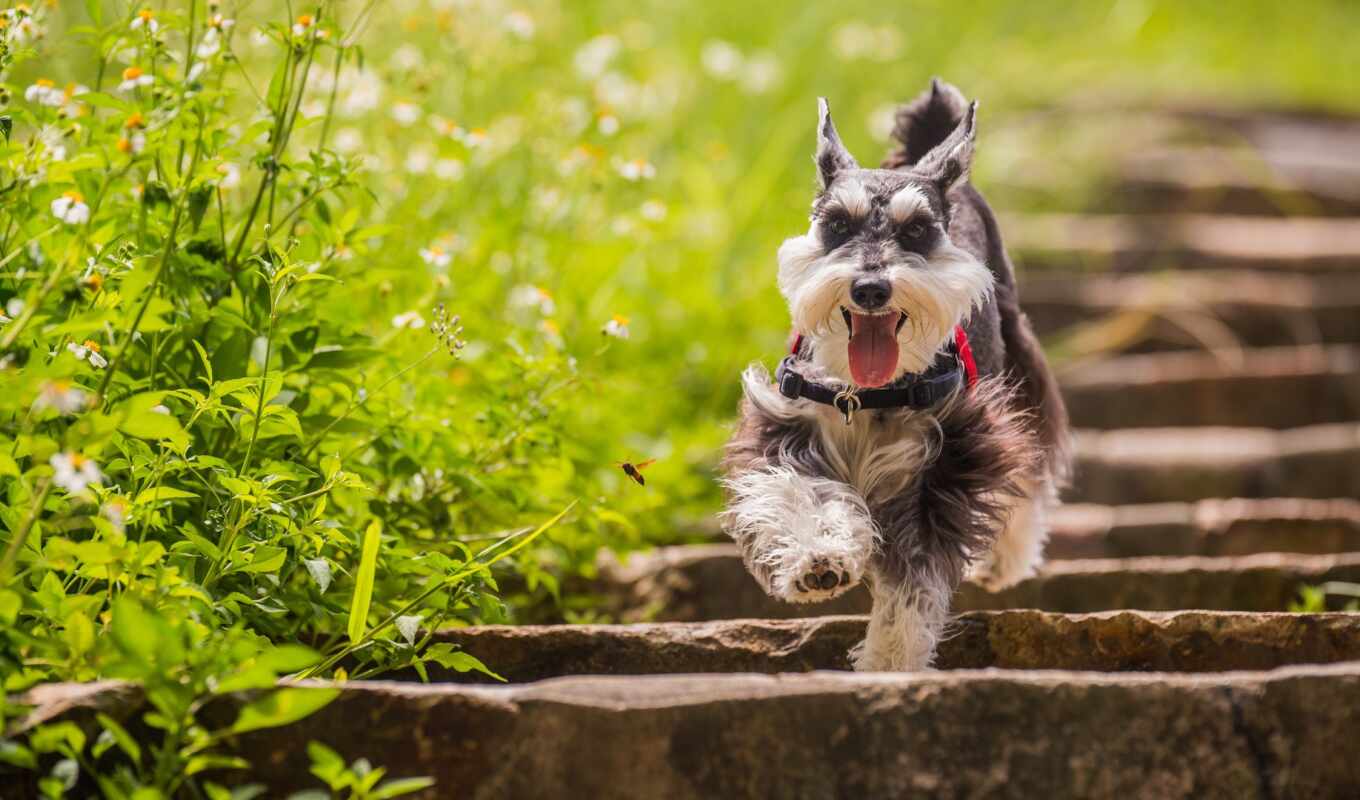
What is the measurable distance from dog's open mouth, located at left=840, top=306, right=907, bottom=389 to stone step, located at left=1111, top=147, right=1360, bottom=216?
586cm

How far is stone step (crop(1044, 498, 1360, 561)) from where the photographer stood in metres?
4.07

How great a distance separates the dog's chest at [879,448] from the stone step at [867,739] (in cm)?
75

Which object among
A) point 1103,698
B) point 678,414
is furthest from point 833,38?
point 1103,698

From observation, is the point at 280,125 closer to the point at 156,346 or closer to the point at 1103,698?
the point at 156,346

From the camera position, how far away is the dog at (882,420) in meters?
2.54

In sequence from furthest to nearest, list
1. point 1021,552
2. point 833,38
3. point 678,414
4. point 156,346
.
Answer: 1. point 833,38
2. point 678,414
3. point 1021,552
4. point 156,346

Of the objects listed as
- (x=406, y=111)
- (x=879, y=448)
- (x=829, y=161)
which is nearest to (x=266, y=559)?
(x=879, y=448)

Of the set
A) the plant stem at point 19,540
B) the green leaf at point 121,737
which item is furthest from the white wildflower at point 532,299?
the green leaf at point 121,737

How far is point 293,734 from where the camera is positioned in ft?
6.57

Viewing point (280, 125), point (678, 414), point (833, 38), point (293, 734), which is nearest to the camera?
point (293, 734)

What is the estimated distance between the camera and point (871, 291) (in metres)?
2.50

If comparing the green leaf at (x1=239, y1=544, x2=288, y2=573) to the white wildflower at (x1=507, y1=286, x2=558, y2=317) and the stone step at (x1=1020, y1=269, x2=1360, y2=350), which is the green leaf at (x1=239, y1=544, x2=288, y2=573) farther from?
the stone step at (x1=1020, y1=269, x2=1360, y2=350)

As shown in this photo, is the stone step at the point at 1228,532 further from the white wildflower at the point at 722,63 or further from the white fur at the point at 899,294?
the white wildflower at the point at 722,63

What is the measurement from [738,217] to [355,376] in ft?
10.1
